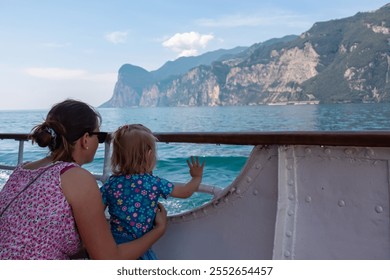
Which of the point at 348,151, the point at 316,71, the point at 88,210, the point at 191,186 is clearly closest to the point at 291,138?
the point at 348,151

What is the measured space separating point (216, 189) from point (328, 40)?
162m

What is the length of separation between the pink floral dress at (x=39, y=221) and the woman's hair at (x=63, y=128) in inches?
3.3

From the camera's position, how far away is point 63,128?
1322mm

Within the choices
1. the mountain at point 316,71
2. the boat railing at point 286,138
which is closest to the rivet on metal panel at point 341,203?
the boat railing at point 286,138

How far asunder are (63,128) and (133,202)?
0.44 meters

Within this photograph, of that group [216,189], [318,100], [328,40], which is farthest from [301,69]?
[216,189]

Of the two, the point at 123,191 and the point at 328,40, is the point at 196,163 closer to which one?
the point at 123,191

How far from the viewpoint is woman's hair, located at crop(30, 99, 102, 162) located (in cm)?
131

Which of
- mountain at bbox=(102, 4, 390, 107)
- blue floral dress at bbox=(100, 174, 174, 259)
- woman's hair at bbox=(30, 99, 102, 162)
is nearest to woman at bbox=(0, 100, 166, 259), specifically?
woman's hair at bbox=(30, 99, 102, 162)

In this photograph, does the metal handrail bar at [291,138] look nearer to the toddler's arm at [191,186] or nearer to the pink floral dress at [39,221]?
the toddler's arm at [191,186]

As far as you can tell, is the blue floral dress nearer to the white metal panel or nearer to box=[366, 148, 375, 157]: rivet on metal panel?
the white metal panel

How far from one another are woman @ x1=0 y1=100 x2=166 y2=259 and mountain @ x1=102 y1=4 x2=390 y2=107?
119307 millimetres

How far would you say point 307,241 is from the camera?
1.49m

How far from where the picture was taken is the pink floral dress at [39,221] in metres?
1.24
